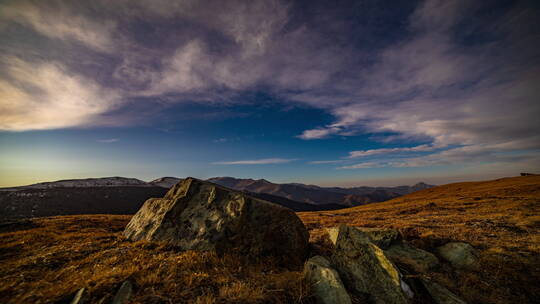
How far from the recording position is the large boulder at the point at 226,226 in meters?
9.84

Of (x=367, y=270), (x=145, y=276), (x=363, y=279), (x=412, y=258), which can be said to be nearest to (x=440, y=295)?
(x=367, y=270)

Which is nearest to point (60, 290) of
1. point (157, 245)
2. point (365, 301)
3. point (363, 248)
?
point (157, 245)

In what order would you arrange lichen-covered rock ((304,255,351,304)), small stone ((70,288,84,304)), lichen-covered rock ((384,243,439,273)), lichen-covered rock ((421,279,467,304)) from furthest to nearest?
lichen-covered rock ((384,243,439,273)) < lichen-covered rock ((421,279,467,304)) < lichen-covered rock ((304,255,351,304)) < small stone ((70,288,84,304))

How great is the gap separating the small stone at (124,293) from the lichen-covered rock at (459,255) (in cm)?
1593

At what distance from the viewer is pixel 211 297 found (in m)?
5.45

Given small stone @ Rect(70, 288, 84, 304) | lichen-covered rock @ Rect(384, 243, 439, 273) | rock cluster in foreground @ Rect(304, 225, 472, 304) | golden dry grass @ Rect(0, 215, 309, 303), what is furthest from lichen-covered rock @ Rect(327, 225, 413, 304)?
small stone @ Rect(70, 288, 84, 304)

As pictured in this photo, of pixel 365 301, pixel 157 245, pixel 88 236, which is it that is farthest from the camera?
pixel 88 236

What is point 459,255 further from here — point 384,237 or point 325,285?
point 325,285

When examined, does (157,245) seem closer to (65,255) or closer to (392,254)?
(65,255)

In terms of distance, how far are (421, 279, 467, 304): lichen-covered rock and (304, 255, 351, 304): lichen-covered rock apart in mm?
3941

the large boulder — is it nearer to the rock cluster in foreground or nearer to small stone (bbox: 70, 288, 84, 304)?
the rock cluster in foreground

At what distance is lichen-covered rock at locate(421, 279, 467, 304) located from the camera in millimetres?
7121

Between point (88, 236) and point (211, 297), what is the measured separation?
43.0 ft

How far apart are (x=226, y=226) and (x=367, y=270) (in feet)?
21.5
